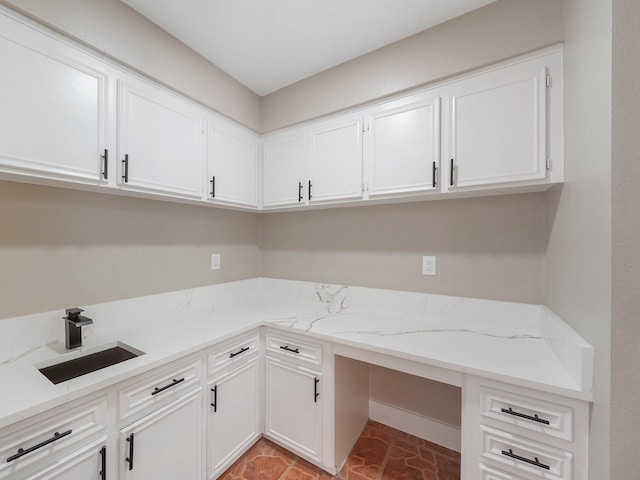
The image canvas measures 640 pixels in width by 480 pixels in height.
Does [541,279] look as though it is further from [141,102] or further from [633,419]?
[141,102]

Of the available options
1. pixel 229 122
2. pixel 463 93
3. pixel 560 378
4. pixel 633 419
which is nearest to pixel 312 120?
pixel 229 122

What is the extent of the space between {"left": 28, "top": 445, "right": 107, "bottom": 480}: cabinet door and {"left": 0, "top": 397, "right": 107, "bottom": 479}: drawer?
2cm

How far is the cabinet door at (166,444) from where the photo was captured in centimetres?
113

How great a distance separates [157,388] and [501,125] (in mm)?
2100

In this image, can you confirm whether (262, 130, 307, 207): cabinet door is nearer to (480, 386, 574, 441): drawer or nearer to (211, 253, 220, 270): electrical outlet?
(211, 253, 220, 270): electrical outlet

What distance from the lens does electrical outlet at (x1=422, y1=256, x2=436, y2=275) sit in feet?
5.88

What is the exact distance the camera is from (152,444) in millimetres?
1212

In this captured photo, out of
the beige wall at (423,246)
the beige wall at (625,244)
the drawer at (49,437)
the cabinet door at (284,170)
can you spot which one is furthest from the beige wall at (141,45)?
the beige wall at (625,244)

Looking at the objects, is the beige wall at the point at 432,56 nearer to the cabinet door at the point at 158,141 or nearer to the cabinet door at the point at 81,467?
the cabinet door at the point at 158,141

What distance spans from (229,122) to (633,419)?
8.06ft

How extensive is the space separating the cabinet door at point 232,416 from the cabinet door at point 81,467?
19.5 inches

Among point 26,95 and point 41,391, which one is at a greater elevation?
point 26,95

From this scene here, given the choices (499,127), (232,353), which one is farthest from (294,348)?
(499,127)

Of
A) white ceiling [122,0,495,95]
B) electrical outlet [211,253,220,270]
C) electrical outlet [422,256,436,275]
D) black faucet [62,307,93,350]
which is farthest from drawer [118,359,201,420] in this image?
white ceiling [122,0,495,95]
